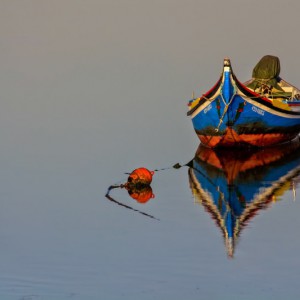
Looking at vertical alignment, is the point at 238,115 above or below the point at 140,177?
above

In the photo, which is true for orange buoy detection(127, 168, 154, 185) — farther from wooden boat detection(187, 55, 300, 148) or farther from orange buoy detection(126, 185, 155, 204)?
wooden boat detection(187, 55, 300, 148)

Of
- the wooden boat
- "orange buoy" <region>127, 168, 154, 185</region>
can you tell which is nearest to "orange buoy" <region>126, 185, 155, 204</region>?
"orange buoy" <region>127, 168, 154, 185</region>

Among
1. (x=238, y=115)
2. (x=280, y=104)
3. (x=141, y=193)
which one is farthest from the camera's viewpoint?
(x=280, y=104)

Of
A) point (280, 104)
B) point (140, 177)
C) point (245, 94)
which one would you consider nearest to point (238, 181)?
point (140, 177)

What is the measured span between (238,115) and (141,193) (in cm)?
1277

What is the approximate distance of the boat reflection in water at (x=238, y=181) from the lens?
3212cm

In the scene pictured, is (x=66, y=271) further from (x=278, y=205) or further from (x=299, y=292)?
(x=278, y=205)

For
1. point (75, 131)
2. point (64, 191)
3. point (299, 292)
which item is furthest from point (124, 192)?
point (75, 131)

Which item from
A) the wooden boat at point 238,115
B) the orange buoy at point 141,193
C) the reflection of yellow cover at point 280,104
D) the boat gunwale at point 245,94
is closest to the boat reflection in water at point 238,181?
the wooden boat at point 238,115

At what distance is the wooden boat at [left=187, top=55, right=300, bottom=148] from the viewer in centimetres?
4753

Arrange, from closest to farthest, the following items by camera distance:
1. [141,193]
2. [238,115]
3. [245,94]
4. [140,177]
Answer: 1. [141,193]
2. [140,177]
3. [245,94]
4. [238,115]

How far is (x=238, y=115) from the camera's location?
1896 inches

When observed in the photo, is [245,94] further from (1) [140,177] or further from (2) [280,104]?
(1) [140,177]

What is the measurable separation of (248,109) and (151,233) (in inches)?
752
